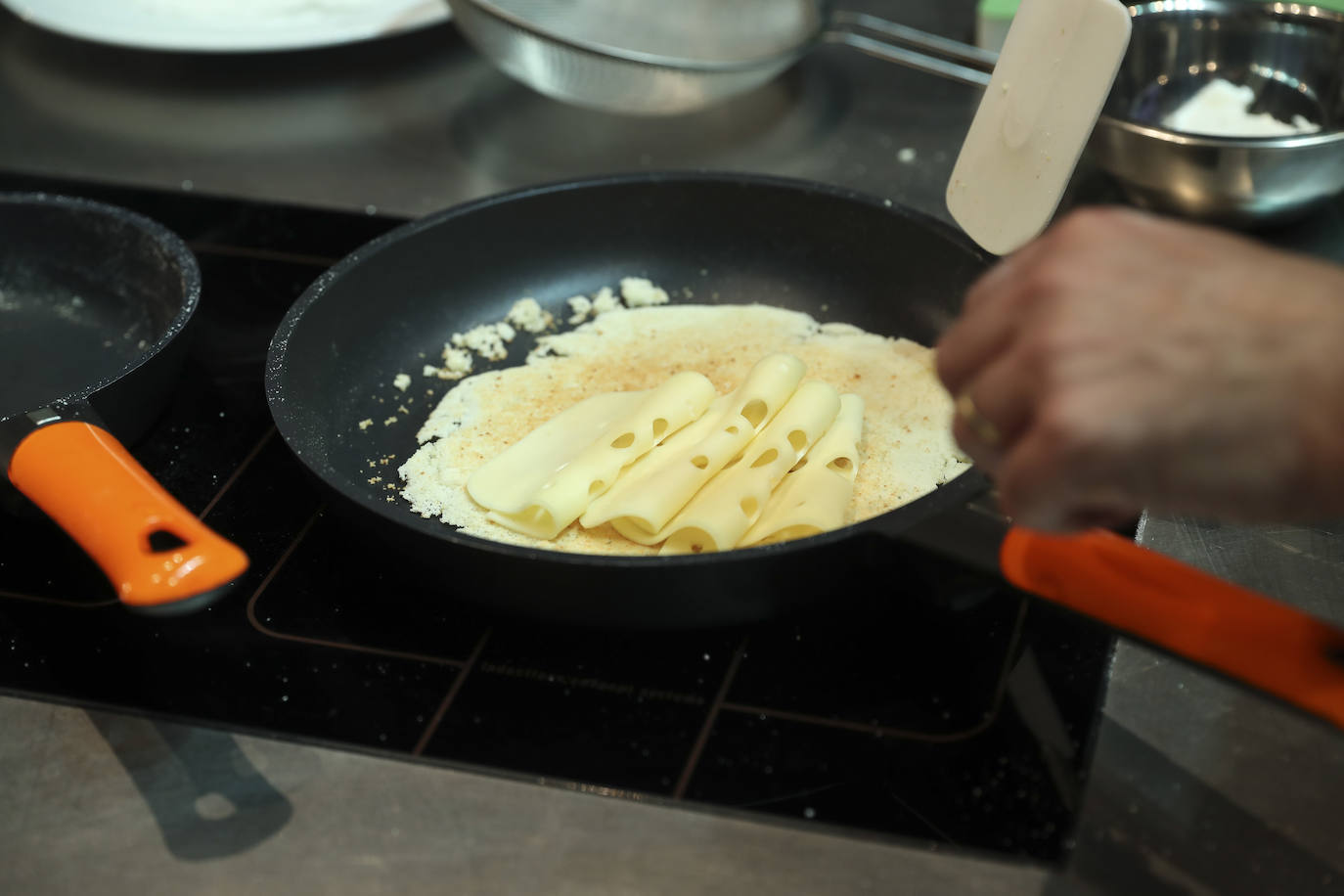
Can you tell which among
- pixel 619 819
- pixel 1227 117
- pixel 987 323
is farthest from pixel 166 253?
pixel 1227 117

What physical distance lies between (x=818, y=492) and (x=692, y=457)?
9 cm

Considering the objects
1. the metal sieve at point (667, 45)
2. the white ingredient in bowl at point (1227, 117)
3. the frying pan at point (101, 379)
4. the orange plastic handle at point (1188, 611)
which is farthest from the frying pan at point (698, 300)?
the white ingredient in bowl at point (1227, 117)

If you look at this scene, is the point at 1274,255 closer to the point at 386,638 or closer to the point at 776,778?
the point at 776,778

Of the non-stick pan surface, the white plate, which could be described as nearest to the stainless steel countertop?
the non-stick pan surface

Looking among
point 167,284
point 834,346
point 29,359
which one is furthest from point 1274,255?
point 29,359

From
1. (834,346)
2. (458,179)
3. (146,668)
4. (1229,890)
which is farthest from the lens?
(458,179)

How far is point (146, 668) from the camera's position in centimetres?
71

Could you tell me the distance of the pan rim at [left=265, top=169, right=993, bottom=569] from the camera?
63cm

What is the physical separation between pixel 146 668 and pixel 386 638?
0.47 ft

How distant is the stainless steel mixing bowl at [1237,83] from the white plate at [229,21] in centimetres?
70

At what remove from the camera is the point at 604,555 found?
25.8 inches

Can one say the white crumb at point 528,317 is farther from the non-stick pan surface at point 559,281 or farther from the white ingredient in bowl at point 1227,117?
the white ingredient in bowl at point 1227,117

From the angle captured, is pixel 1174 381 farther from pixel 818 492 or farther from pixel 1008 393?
pixel 818 492

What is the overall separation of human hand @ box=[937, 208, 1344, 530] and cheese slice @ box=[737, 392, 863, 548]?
249 millimetres
